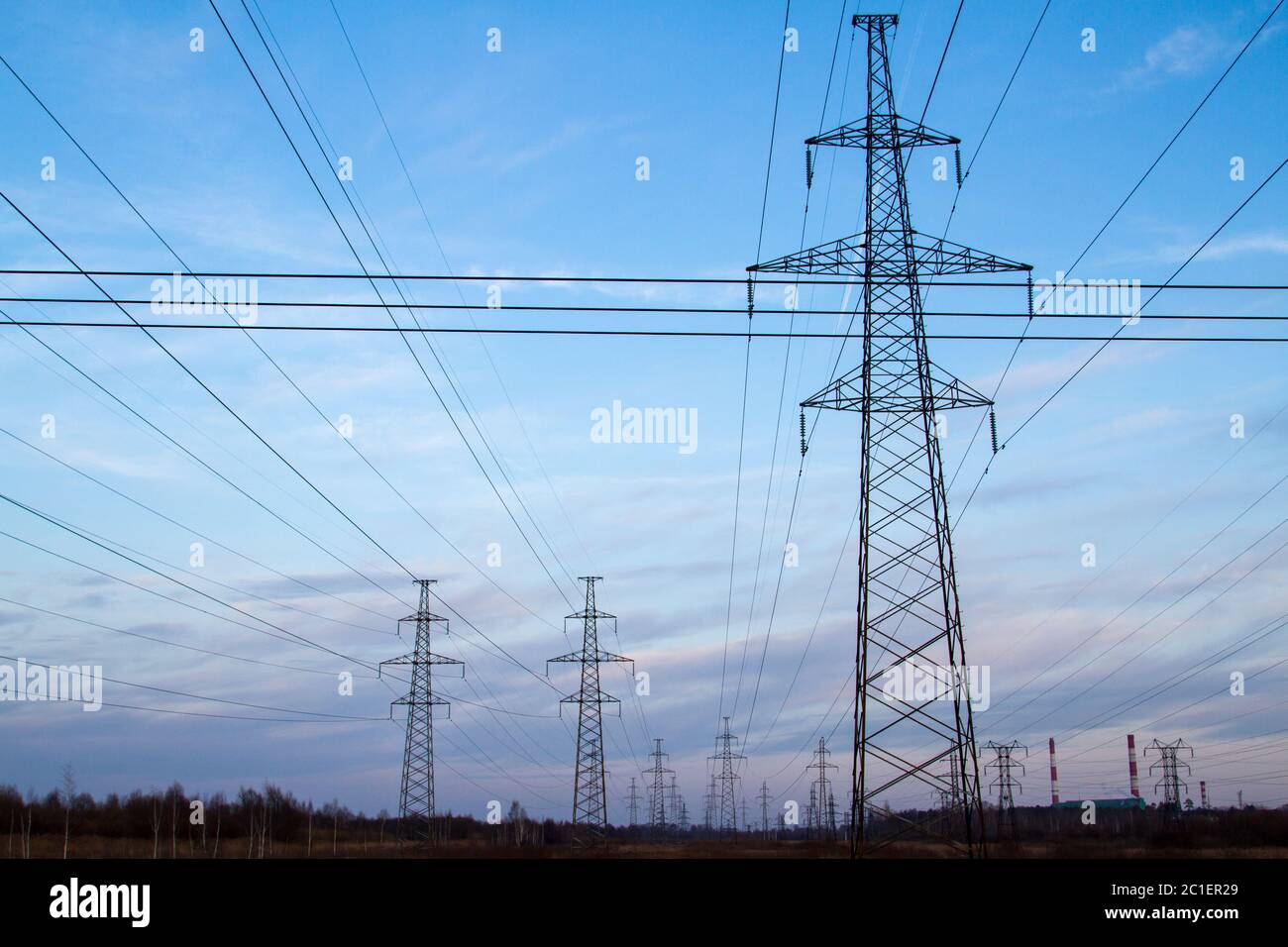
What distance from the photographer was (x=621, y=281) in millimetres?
21719
